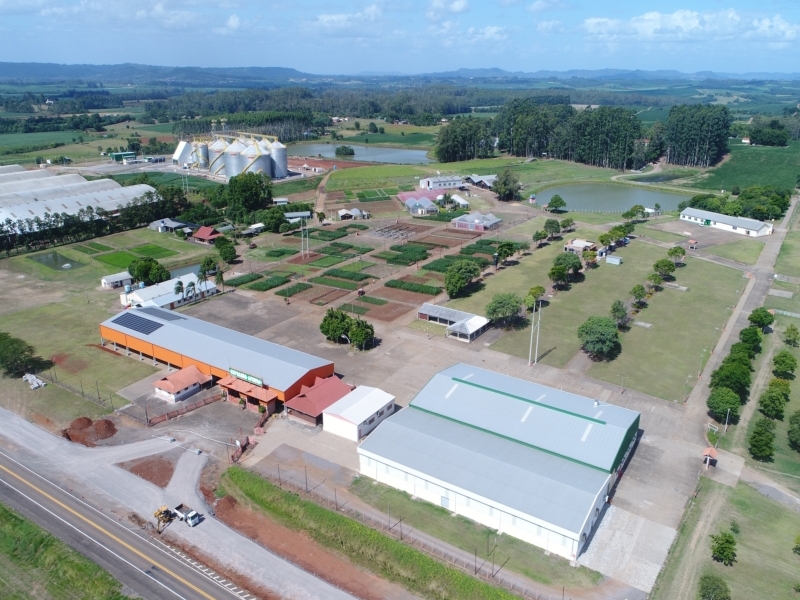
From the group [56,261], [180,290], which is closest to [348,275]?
[180,290]

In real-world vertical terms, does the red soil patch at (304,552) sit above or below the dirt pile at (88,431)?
below

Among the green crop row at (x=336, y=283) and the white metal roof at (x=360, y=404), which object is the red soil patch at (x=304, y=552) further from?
the green crop row at (x=336, y=283)

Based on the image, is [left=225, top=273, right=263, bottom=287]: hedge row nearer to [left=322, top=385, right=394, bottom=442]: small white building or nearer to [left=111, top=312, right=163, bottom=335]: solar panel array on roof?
[left=111, top=312, right=163, bottom=335]: solar panel array on roof

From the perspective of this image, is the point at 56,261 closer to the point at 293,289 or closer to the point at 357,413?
the point at 293,289

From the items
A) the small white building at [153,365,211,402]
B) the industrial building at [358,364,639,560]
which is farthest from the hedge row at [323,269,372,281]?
the industrial building at [358,364,639,560]

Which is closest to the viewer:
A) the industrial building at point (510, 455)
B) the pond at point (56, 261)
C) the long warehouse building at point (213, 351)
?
the industrial building at point (510, 455)

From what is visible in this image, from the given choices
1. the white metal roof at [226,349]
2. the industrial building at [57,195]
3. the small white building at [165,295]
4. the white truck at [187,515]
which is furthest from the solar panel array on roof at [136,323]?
the industrial building at [57,195]
